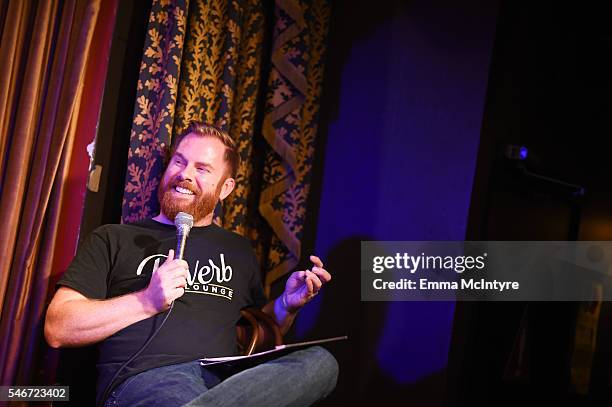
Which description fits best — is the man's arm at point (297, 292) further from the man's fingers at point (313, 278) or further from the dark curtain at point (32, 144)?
the dark curtain at point (32, 144)

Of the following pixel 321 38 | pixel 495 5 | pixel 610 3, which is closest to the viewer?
pixel 321 38

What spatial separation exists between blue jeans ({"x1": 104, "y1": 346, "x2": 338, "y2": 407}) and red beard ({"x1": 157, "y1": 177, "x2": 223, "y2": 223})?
549 millimetres

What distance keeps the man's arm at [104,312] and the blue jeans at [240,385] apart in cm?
18

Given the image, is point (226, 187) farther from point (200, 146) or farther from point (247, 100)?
point (247, 100)

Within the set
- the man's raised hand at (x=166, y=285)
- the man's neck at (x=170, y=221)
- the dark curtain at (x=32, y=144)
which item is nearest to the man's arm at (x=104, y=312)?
the man's raised hand at (x=166, y=285)

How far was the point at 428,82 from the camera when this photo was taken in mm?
3051

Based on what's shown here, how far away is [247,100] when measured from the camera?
8.72 ft

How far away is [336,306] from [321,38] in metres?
1.33

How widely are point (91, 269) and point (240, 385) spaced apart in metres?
0.62

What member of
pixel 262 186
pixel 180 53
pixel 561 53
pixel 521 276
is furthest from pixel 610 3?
pixel 180 53

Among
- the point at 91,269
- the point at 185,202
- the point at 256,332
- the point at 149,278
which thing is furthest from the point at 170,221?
the point at 256,332

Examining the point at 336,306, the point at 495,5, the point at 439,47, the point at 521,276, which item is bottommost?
the point at 336,306

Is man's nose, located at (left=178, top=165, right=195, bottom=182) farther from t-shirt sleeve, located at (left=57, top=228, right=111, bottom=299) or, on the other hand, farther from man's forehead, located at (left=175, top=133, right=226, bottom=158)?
t-shirt sleeve, located at (left=57, top=228, right=111, bottom=299)

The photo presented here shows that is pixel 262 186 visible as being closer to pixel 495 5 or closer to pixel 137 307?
pixel 137 307
